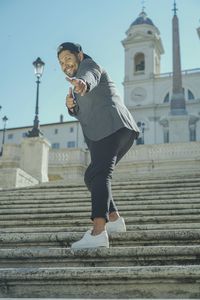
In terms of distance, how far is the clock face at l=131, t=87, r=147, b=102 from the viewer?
6119cm

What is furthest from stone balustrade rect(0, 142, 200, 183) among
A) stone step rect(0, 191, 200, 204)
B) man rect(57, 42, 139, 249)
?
man rect(57, 42, 139, 249)

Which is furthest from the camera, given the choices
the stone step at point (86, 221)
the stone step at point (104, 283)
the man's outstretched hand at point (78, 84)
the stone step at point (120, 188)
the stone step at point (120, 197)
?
the stone step at point (120, 188)

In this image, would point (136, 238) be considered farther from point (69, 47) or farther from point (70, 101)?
point (69, 47)

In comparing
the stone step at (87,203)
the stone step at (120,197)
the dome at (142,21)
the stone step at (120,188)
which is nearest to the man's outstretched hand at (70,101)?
the stone step at (87,203)

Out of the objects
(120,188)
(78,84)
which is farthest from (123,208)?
(78,84)

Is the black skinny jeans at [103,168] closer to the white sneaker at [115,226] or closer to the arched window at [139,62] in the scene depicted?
the white sneaker at [115,226]

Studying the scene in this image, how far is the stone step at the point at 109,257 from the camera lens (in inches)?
147

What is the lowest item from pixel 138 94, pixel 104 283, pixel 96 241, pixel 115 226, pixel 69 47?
pixel 104 283

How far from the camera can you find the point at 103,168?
13.5ft

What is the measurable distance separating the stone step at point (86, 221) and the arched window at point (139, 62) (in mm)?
58299

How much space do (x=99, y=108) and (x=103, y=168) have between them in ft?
1.84

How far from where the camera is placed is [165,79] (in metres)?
61.4

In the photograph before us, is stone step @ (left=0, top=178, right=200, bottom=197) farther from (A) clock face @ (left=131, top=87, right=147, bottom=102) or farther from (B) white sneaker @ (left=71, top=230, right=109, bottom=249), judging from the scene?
(A) clock face @ (left=131, top=87, right=147, bottom=102)

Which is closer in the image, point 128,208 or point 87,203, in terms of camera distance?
point 128,208
